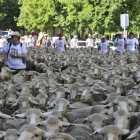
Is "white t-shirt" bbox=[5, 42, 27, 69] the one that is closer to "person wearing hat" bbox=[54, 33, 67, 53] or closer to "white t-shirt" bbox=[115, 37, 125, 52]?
"person wearing hat" bbox=[54, 33, 67, 53]

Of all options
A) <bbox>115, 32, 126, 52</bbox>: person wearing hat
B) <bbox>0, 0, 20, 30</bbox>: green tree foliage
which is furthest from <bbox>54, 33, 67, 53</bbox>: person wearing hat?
<bbox>0, 0, 20, 30</bbox>: green tree foliage

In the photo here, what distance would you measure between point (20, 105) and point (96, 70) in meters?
5.45

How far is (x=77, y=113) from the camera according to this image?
645 centimetres

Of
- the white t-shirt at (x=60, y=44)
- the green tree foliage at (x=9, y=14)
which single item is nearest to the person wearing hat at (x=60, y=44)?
the white t-shirt at (x=60, y=44)

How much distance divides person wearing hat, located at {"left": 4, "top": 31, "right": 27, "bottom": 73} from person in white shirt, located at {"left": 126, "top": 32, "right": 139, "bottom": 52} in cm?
852

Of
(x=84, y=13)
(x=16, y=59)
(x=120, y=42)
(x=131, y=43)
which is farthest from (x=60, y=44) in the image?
(x=84, y=13)

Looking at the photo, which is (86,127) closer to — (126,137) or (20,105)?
(126,137)

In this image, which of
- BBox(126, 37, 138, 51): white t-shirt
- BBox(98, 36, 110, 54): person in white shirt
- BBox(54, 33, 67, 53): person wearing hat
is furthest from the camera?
BBox(98, 36, 110, 54): person in white shirt

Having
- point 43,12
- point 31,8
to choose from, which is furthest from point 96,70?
point 31,8

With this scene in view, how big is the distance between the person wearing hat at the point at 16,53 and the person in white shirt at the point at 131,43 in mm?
8521

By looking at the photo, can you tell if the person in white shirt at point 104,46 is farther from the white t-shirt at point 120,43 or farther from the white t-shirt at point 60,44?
the white t-shirt at point 60,44

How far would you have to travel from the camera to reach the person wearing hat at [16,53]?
933 cm

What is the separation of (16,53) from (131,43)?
906cm

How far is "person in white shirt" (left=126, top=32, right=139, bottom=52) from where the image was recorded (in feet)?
55.9
